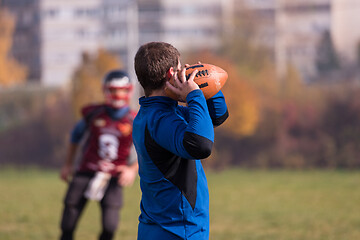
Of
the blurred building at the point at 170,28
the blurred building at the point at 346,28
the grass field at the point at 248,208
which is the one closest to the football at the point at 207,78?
the grass field at the point at 248,208

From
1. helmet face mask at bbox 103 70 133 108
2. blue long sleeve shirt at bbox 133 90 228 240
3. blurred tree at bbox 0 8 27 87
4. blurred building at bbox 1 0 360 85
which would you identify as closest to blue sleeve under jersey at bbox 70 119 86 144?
helmet face mask at bbox 103 70 133 108

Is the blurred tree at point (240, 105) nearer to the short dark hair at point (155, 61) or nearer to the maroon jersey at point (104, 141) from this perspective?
the maroon jersey at point (104, 141)

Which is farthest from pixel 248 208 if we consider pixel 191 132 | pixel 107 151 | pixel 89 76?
pixel 89 76

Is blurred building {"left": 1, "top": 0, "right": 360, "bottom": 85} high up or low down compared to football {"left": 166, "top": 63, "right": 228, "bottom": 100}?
up

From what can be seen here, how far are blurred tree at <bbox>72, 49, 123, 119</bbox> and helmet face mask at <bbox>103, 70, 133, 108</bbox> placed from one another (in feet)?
43.6

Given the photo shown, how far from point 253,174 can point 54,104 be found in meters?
7.97

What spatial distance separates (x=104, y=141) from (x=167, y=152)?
297 cm

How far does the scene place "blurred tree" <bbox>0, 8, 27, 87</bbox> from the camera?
21141 millimetres

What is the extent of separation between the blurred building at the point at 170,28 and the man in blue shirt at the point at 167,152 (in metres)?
17.7

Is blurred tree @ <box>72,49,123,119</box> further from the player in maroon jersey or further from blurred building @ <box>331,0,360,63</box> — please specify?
the player in maroon jersey

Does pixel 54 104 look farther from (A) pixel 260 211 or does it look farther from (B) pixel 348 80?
(A) pixel 260 211

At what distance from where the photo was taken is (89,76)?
1945 cm

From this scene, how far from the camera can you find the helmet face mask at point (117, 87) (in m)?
5.70

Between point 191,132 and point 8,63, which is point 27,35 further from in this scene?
point 191,132
